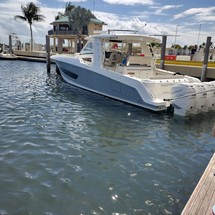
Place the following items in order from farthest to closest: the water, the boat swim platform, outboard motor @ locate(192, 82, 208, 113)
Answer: outboard motor @ locate(192, 82, 208, 113)
the water
the boat swim platform

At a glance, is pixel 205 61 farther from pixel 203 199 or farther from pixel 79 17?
pixel 79 17

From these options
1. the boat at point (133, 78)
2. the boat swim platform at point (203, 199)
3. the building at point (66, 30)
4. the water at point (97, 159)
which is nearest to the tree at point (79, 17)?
the building at point (66, 30)

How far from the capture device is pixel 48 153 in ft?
17.6

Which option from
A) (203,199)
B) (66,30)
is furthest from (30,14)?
(203,199)

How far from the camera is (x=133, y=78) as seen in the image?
9.36 metres

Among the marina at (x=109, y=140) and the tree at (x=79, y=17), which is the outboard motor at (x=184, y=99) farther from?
the tree at (x=79, y=17)

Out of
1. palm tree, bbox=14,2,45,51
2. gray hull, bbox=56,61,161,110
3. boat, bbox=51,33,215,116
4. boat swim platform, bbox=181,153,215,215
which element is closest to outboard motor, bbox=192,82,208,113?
boat, bbox=51,33,215,116

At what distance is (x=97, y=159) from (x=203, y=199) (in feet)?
8.26

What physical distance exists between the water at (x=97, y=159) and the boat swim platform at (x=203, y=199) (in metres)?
0.57

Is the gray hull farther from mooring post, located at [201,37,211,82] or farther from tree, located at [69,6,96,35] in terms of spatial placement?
tree, located at [69,6,96,35]

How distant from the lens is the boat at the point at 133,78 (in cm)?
857

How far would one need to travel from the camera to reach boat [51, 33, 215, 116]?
8.57m

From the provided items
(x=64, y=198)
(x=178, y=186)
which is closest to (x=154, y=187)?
(x=178, y=186)

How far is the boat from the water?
1.76ft
